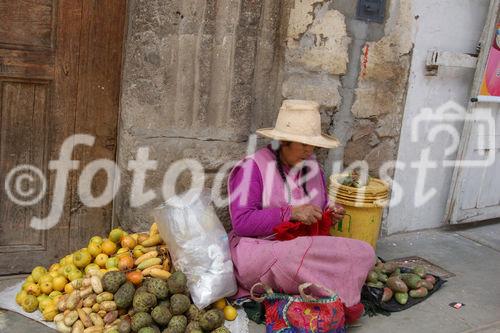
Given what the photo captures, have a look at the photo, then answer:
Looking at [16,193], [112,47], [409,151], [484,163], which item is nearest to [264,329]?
[16,193]

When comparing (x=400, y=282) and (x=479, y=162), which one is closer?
(x=400, y=282)

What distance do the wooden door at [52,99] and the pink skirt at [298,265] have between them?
1227 mm

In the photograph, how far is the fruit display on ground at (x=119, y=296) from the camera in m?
2.83

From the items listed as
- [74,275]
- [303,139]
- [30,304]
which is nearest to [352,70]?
[303,139]

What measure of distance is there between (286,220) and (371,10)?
189cm

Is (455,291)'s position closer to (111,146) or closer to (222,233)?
(222,233)

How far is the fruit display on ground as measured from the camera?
9.28 feet

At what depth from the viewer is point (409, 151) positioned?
4668 mm

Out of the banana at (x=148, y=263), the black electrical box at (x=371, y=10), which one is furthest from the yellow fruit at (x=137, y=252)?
the black electrical box at (x=371, y=10)

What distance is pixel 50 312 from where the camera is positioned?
2.93 meters

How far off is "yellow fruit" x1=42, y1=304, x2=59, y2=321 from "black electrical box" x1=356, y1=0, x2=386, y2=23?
9.60 ft

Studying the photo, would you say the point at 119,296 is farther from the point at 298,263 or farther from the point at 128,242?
the point at 298,263

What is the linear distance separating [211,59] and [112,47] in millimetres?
652

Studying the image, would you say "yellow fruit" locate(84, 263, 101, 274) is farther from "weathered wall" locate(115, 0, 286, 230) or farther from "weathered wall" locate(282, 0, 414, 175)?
"weathered wall" locate(282, 0, 414, 175)
